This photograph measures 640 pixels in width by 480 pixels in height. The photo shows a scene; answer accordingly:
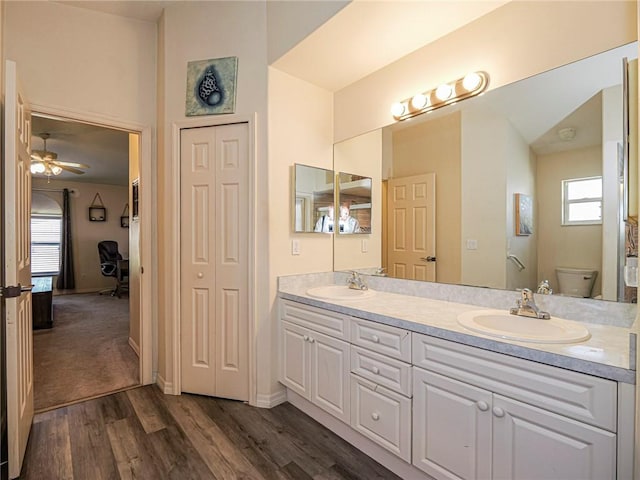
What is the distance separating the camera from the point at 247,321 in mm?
2318

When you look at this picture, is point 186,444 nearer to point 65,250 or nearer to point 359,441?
point 359,441

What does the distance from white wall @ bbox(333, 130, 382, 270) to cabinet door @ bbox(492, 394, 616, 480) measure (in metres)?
1.34

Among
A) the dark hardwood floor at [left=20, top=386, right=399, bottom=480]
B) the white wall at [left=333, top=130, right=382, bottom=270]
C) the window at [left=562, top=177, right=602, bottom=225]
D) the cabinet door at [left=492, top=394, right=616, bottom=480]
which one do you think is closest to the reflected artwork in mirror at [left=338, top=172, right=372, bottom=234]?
the white wall at [left=333, top=130, right=382, bottom=270]

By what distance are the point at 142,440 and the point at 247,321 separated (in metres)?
0.90

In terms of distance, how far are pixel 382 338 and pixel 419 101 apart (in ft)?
4.78

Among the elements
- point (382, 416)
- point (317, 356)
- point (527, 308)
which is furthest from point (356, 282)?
point (527, 308)

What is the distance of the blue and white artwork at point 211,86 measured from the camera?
2342mm

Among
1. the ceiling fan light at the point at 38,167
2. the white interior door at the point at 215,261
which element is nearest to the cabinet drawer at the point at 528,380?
the white interior door at the point at 215,261

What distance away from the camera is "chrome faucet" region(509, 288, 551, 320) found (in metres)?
1.50

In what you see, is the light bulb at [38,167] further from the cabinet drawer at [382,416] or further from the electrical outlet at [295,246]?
the cabinet drawer at [382,416]

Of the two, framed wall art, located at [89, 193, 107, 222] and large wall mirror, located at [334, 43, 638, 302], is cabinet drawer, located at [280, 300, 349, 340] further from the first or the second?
framed wall art, located at [89, 193, 107, 222]

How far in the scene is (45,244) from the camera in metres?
6.78

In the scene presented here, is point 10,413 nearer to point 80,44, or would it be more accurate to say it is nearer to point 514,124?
point 80,44

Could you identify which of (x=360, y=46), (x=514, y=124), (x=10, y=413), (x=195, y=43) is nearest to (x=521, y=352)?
(x=514, y=124)
